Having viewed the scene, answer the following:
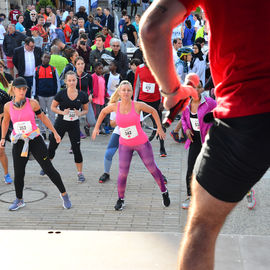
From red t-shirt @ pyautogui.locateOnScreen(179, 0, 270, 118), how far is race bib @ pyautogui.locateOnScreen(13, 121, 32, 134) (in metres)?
5.23

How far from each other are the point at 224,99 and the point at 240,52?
0.62 feet

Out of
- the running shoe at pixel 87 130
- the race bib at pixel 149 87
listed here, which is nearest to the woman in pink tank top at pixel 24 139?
the race bib at pixel 149 87

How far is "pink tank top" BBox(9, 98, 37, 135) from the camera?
6684mm

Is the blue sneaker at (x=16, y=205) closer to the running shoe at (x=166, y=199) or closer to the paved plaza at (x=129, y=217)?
the paved plaza at (x=129, y=217)

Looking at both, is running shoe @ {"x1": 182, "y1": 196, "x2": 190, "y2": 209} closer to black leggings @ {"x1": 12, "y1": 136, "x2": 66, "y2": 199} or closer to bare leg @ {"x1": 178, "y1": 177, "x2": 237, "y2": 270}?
black leggings @ {"x1": 12, "y1": 136, "x2": 66, "y2": 199}

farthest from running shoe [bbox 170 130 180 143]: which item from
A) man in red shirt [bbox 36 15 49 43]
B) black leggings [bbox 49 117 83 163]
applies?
man in red shirt [bbox 36 15 49 43]

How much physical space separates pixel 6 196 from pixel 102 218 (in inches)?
70.9

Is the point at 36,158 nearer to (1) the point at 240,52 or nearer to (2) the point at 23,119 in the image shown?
(2) the point at 23,119

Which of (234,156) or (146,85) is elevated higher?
(234,156)

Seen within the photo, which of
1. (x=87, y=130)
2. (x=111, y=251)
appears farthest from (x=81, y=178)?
(x=111, y=251)

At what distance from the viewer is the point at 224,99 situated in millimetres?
1743

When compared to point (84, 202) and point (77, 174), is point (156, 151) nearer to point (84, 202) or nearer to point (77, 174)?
point (77, 174)

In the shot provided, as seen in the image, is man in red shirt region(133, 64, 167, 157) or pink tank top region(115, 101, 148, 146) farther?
man in red shirt region(133, 64, 167, 157)

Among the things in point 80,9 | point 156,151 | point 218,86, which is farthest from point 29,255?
point 80,9
